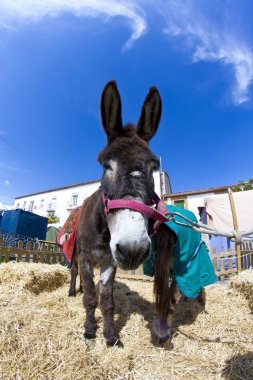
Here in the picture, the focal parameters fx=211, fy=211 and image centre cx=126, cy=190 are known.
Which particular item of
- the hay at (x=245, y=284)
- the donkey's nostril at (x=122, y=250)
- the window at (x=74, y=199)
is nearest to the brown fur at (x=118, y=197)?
the donkey's nostril at (x=122, y=250)

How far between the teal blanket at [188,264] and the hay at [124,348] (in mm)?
625

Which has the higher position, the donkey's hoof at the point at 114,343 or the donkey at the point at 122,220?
the donkey at the point at 122,220

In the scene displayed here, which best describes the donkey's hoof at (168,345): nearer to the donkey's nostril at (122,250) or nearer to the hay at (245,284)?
the donkey's nostril at (122,250)

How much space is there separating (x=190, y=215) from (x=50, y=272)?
132 inches

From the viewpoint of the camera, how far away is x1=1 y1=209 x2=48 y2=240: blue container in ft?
54.2

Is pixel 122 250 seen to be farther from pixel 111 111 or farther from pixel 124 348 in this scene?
pixel 124 348

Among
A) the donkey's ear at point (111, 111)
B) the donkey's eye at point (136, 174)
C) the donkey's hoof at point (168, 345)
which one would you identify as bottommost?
the donkey's hoof at point (168, 345)

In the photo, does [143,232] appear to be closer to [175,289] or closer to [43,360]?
[43,360]

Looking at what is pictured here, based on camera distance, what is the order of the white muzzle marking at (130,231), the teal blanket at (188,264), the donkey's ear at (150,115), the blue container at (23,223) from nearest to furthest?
the white muzzle marking at (130,231), the donkey's ear at (150,115), the teal blanket at (188,264), the blue container at (23,223)

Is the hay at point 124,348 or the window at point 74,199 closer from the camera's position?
the hay at point 124,348

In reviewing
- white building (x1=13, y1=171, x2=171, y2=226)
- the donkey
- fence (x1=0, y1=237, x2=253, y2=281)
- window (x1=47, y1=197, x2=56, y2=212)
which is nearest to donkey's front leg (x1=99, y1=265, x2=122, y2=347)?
the donkey

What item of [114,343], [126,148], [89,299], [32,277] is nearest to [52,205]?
[32,277]

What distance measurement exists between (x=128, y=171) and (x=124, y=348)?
2.09 metres

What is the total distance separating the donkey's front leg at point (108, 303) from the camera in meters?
2.53
